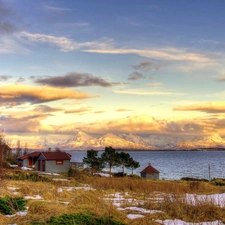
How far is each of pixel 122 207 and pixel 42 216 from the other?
9.67 ft

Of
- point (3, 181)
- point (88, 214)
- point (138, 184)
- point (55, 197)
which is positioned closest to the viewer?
point (88, 214)

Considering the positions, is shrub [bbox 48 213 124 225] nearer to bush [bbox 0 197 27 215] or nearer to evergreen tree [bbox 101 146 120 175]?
bush [bbox 0 197 27 215]

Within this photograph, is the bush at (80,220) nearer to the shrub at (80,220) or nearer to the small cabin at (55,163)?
the shrub at (80,220)

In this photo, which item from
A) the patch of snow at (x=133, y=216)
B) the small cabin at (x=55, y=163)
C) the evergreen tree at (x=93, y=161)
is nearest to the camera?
the patch of snow at (x=133, y=216)

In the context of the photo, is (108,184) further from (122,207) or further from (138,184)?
(122,207)

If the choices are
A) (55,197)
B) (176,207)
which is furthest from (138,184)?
(176,207)

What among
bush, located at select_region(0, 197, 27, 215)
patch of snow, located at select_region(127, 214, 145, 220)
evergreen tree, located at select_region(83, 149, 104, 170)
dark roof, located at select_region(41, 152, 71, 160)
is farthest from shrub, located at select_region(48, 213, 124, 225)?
evergreen tree, located at select_region(83, 149, 104, 170)

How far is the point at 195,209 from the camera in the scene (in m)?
8.52

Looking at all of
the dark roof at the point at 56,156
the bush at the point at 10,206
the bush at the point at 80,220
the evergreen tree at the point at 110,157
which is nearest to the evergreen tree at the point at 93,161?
the evergreen tree at the point at 110,157

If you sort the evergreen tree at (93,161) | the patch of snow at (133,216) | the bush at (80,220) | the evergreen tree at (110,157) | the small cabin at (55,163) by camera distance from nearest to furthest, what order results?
1. the bush at (80,220)
2. the patch of snow at (133,216)
3. the small cabin at (55,163)
4. the evergreen tree at (110,157)
5. the evergreen tree at (93,161)

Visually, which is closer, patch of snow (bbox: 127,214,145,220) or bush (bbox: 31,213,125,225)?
bush (bbox: 31,213,125,225)

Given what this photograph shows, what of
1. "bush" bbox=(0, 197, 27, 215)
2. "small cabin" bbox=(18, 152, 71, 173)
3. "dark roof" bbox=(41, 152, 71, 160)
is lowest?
"small cabin" bbox=(18, 152, 71, 173)

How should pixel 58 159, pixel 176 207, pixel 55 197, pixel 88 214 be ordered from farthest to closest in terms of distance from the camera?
Answer: pixel 58 159 < pixel 55 197 < pixel 176 207 < pixel 88 214

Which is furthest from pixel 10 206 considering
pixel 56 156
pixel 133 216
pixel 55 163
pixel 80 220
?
pixel 56 156
